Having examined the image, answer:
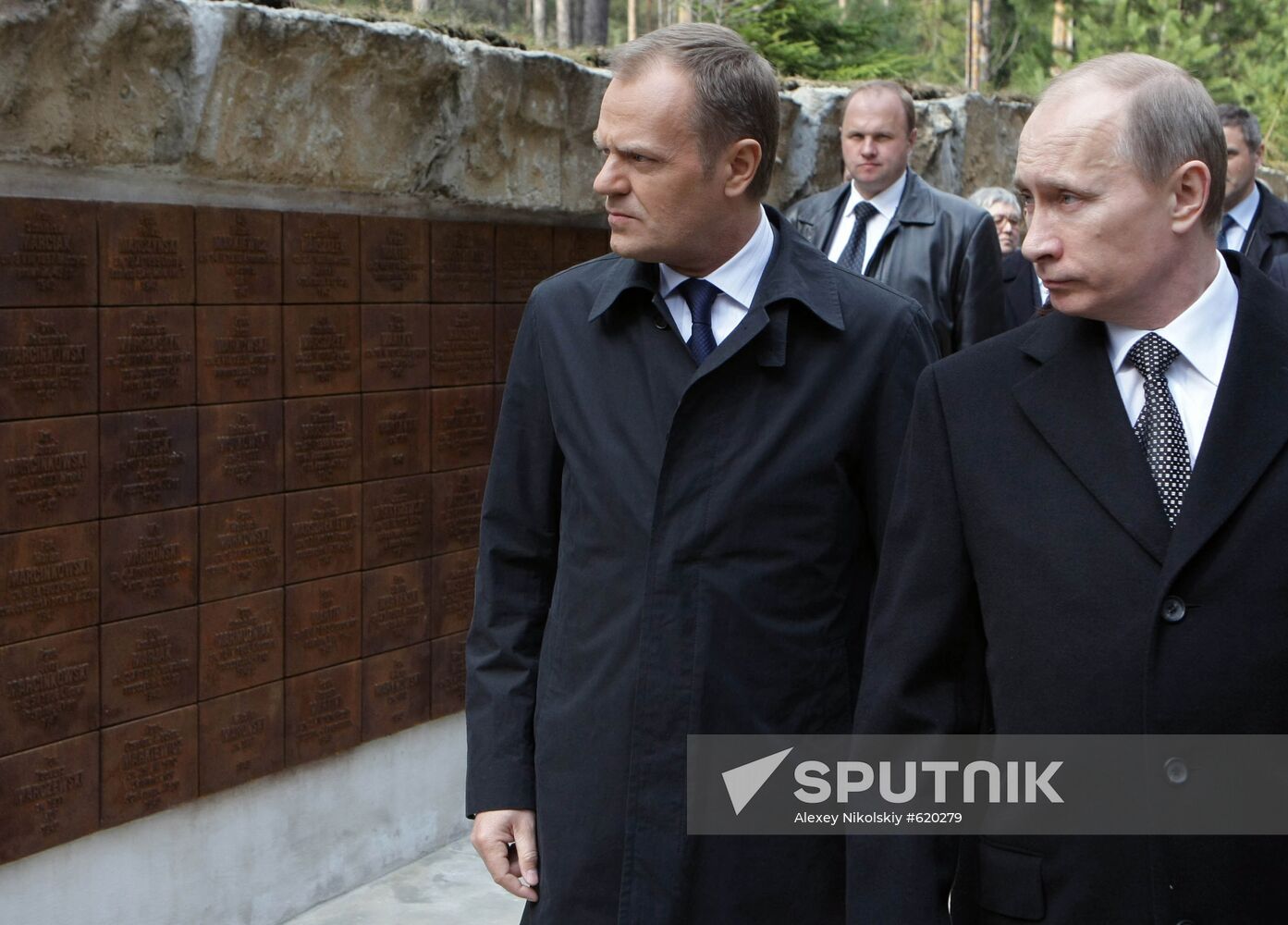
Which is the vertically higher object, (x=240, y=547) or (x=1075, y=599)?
(x=1075, y=599)

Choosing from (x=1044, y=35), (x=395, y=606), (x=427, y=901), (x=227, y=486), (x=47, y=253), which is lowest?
(x=427, y=901)

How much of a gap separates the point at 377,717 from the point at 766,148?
2.73 metres

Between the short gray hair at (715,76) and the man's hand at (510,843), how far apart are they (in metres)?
1.05

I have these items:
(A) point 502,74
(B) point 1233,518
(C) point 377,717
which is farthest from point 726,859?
(A) point 502,74

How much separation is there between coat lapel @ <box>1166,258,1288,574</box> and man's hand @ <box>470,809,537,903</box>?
3.85ft

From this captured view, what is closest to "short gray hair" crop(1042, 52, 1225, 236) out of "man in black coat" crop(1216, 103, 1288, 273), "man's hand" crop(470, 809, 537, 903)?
"man's hand" crop(470, 809, 537, 903)

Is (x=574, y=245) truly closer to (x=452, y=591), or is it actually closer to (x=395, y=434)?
(x=395, y=434)

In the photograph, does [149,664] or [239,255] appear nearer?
[149,664]

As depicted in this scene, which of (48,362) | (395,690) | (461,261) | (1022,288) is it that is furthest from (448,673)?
(1022,288)

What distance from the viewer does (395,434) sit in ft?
15.8

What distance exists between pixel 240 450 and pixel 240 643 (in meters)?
0.50

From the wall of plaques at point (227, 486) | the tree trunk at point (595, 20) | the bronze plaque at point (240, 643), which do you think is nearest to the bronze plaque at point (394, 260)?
the wall of plaques at point (227, 486)

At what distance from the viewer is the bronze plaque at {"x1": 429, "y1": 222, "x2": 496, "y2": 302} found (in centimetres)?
495

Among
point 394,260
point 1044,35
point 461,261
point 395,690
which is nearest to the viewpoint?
point 394,260
